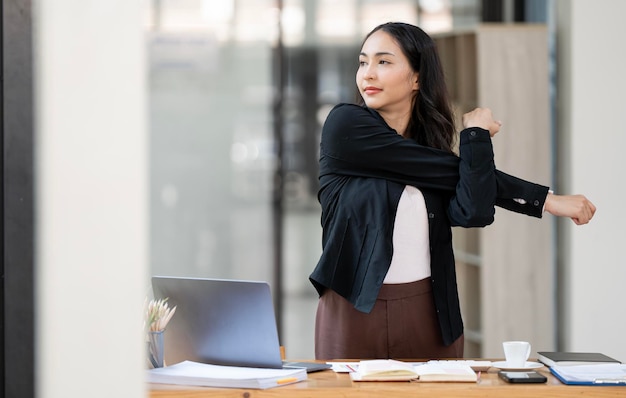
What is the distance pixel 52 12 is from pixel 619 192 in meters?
4.03

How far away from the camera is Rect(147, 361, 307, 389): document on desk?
73.6 inches

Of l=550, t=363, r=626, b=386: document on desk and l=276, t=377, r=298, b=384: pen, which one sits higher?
l=276, t=377, r=298, b=384: pen

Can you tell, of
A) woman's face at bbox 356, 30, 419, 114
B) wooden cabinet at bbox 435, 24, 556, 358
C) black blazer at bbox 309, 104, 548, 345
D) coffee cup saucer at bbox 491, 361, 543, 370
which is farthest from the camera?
wooden cabinet at bbox 435, 24, 556, 358

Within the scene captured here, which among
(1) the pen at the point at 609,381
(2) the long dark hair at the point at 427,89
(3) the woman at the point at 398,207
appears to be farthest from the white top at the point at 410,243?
(1) the pen at the point at 609,381

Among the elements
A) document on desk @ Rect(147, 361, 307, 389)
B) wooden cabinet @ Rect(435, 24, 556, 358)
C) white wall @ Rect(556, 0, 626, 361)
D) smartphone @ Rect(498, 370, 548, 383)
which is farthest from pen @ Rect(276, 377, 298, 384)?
white wall @ Rect(556, 0, 626, 361)

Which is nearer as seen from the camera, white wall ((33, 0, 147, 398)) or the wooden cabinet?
white wall ((33, 0, 147, 398))

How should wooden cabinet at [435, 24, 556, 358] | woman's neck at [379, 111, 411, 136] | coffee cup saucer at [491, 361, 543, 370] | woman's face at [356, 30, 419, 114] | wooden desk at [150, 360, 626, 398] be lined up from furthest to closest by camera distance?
wooden cabinet at [435, 24, 556, 358]
woman's neck at [379, 111, 411, 136]
woman's face at [356, 30, 419, 114]
coffee cup saucer at [491, 361, 543, 370]
wooden desk at [150, 360, 626, 398]

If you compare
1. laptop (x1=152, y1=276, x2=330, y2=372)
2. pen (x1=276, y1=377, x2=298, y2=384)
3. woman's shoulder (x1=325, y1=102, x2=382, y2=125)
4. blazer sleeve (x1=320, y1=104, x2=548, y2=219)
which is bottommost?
pen (x1=276, y1=377, x2=298, y2=384)

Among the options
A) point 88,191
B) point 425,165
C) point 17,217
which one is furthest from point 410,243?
point 88,191

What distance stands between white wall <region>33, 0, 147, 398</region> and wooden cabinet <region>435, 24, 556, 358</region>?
381cm

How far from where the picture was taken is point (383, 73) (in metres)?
2.54

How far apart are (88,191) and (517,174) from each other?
3917 mm

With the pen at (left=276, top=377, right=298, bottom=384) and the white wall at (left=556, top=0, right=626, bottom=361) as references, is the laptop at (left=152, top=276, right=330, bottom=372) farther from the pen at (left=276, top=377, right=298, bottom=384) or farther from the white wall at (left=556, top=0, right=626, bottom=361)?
the white wall at (left=556, top=0, right=626, bottom=361)

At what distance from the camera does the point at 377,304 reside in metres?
2.42
